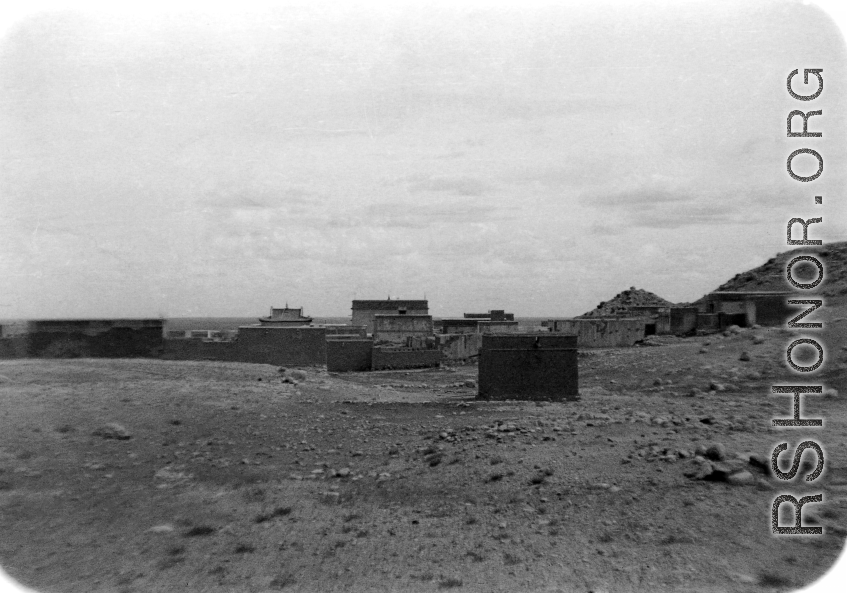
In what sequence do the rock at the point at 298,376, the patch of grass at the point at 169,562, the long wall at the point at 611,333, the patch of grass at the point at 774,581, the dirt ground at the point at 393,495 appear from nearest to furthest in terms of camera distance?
the patch of grass at the point at 774,581 < the dirt ground at the point at 393,495 < the patch of grass at the point at 169,562 < the rock at the point at 298,376 < the long wall at the point at 611,333

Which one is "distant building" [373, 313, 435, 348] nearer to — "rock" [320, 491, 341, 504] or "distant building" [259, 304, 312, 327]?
"distant building" [259, 304, 312, 327]

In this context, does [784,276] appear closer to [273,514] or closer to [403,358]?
[403,358]

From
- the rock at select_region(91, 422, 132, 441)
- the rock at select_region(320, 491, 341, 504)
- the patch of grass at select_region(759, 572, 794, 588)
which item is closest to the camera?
the patch of grass at select_region(759, 572, 794, 588)

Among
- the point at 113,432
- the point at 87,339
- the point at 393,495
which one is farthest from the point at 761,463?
the point at 87,339

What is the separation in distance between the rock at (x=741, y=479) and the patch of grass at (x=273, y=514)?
4.11 metres

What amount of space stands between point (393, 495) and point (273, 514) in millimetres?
1166

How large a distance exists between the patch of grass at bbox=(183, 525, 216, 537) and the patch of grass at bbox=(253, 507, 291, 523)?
0.39m

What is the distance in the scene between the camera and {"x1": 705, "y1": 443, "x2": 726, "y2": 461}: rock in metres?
6.80

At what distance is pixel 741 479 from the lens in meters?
6.30

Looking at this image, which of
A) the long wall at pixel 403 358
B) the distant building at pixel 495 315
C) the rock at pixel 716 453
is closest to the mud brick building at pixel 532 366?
the rock at pixel 716 453

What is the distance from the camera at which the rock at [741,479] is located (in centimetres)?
627

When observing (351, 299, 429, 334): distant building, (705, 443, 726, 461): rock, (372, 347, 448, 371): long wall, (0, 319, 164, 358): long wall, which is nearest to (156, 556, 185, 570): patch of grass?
(705, 443, 726, 461): rock

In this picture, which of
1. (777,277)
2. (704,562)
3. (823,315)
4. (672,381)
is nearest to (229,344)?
(672,381)

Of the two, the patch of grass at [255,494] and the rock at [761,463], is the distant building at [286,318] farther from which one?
the rock at [761,463]
